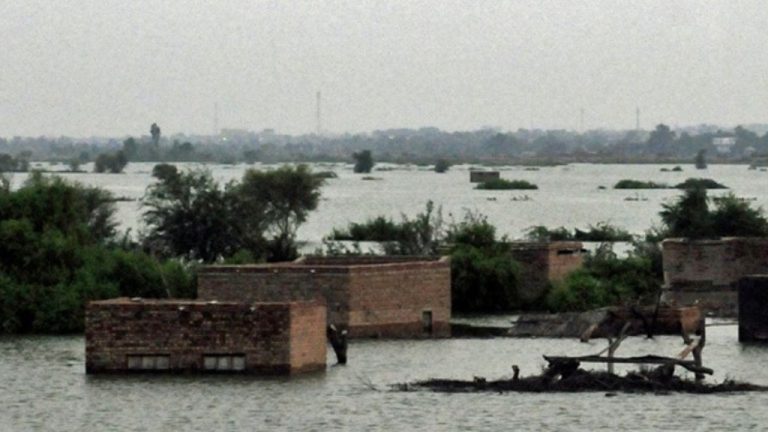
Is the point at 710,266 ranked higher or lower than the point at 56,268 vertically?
lower

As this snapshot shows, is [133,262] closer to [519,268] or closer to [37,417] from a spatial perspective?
[519,268]

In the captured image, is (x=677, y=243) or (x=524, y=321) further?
(x=677, y=243)

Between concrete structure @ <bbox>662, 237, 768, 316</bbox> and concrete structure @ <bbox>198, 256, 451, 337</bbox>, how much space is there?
9531mm

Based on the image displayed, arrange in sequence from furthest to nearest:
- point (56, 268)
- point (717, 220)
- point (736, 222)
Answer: point (736, 222) < point (717, 220) < point (56, 268)

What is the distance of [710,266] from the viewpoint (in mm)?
55844

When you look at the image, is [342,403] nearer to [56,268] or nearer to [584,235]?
[56,268]

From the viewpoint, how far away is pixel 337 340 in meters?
39.1

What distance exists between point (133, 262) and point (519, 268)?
32.8ft

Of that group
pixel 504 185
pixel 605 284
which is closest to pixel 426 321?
pixel 605 284

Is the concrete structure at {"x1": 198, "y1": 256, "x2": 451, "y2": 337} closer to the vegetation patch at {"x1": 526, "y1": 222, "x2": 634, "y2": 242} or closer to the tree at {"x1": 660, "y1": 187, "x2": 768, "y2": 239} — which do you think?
the tree at {"x1": 660, "y1": 187, "x2": 768, "y2": 239}

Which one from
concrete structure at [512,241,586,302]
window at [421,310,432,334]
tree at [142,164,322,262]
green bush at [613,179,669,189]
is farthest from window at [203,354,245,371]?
green bush at [613,179,669,189]

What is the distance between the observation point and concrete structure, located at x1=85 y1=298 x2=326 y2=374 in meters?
35.9

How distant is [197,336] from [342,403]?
3.56m

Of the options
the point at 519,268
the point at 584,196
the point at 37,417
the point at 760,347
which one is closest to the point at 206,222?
the point at 519,268
